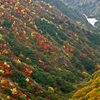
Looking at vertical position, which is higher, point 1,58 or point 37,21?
point 37,21

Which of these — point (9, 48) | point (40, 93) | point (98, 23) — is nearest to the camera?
point (40, 93)

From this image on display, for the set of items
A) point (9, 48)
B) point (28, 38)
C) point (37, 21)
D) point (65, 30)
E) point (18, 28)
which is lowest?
point (9, 48)

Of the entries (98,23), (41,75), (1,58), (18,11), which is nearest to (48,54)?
(41,75)

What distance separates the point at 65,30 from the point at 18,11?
35.7 metres

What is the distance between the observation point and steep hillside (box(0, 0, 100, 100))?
31.7 meters

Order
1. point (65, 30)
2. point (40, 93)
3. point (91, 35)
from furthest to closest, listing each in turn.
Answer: point (91, 35), point (65, 30), point (40, 93)

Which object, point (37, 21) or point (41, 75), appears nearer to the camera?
point (41, 75)

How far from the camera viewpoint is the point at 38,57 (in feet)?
168

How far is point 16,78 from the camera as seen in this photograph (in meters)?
32.4

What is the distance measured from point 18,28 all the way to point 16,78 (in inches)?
1346

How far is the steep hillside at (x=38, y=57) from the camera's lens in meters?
31.7

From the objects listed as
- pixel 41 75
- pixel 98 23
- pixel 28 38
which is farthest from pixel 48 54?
pixel 98 23

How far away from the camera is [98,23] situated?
170m

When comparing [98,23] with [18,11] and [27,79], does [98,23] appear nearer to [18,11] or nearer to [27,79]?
[18,11]
